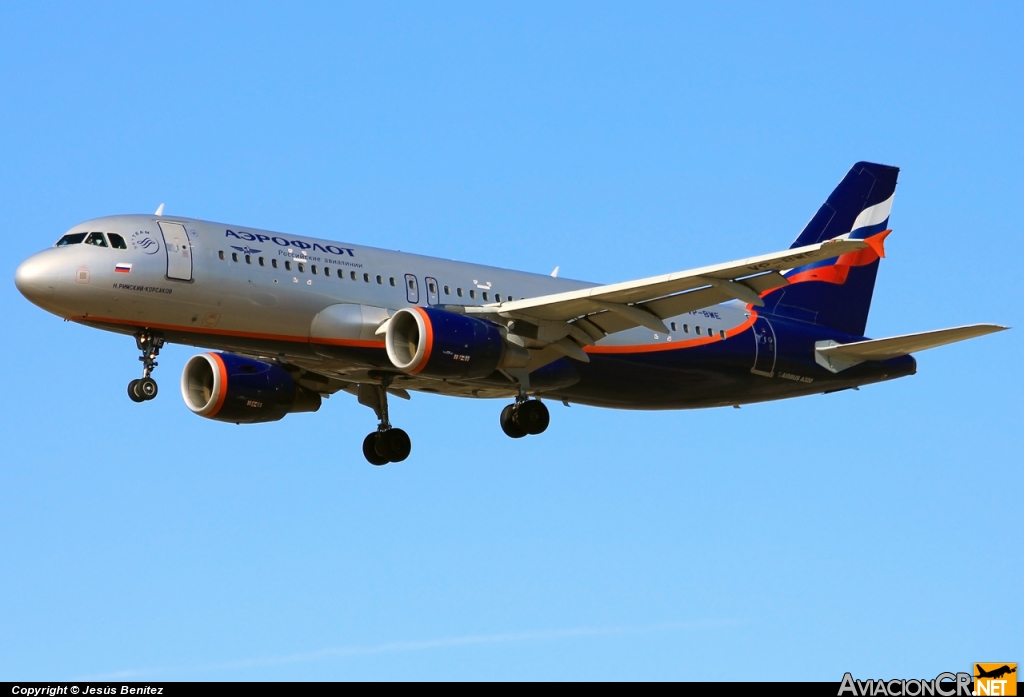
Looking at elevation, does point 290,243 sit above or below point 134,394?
above

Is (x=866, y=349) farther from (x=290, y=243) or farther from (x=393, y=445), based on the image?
(x=290, y=243)

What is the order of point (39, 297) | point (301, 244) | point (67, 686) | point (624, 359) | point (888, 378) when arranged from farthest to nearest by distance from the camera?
1. point (888, 378)
2. point (624, 359)
3. point (301, 244)
4. point (39, 297)
5. point (67, 686)

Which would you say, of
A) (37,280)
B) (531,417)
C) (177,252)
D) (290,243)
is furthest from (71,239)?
(531,417)

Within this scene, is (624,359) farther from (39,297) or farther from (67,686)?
(67,686)

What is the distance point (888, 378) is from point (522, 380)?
436 inches

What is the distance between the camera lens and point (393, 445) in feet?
141

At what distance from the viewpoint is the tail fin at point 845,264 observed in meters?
46.2

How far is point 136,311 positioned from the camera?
36.3m

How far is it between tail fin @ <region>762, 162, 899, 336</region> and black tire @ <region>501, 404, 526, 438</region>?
347 inches

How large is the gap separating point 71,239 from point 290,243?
15.9 feet

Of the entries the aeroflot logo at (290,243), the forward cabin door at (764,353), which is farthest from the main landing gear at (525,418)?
the forward cabin door at (764,353)

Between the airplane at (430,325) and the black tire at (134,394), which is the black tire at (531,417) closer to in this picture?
the airplane at (430,325)

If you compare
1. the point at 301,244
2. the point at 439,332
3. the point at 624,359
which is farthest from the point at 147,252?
the point at 624,359

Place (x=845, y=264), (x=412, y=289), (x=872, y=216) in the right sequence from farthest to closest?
1. (x=872, y=216)
2. (x=845, y=264)
3. (x=412, y=289)
